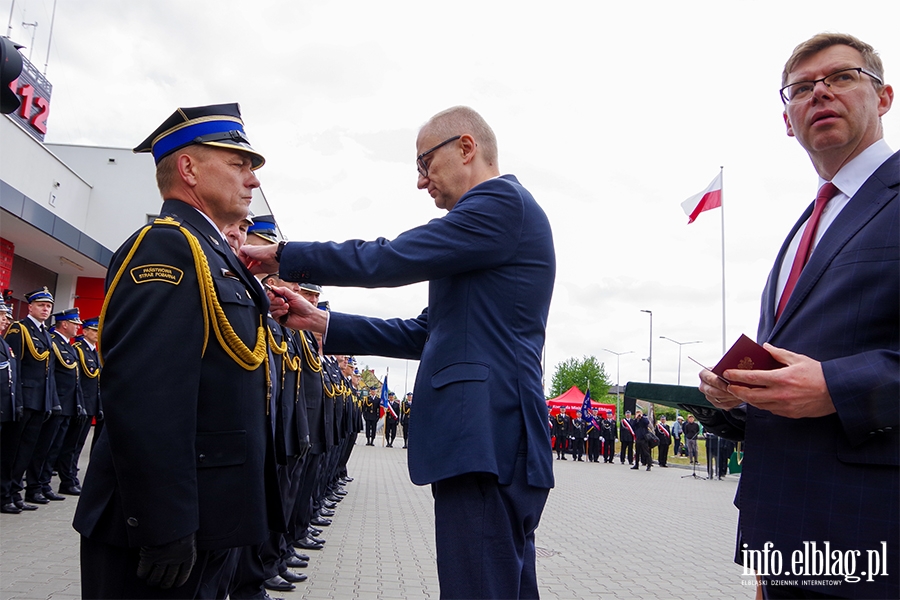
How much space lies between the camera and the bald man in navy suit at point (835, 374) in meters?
1.67

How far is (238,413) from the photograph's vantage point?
2.26 m

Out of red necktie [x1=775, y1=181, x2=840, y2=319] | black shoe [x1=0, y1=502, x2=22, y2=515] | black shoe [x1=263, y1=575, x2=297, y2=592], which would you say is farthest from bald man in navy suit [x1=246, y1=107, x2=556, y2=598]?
black shoe [x1=0, y1=502, x2=22, y2=515]

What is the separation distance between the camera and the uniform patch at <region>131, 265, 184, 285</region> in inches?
85.4

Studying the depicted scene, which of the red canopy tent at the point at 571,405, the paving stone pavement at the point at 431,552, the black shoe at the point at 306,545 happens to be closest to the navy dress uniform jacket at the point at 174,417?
the paving stone pavement at the point at 431,552

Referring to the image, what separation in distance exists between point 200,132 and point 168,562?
1621mm

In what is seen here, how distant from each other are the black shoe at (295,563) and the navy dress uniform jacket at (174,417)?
3.94 meters

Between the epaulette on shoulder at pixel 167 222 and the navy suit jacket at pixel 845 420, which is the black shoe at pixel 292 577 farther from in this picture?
the navy suit jacket at pixel 845 420

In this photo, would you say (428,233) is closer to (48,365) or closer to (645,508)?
(48,365)

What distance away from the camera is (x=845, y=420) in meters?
1.68

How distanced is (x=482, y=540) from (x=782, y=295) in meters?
1.27

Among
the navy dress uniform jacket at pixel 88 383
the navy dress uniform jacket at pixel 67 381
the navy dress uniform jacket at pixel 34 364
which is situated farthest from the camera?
the navy dress uniform jacket at pixel 88 383

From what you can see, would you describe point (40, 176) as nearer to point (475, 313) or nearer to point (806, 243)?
point (475, 313)

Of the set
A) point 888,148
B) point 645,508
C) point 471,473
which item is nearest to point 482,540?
point 471,473

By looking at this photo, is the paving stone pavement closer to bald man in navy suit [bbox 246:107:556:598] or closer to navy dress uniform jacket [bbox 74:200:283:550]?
bald man in navy suit [bbox 246:107:556:598]
